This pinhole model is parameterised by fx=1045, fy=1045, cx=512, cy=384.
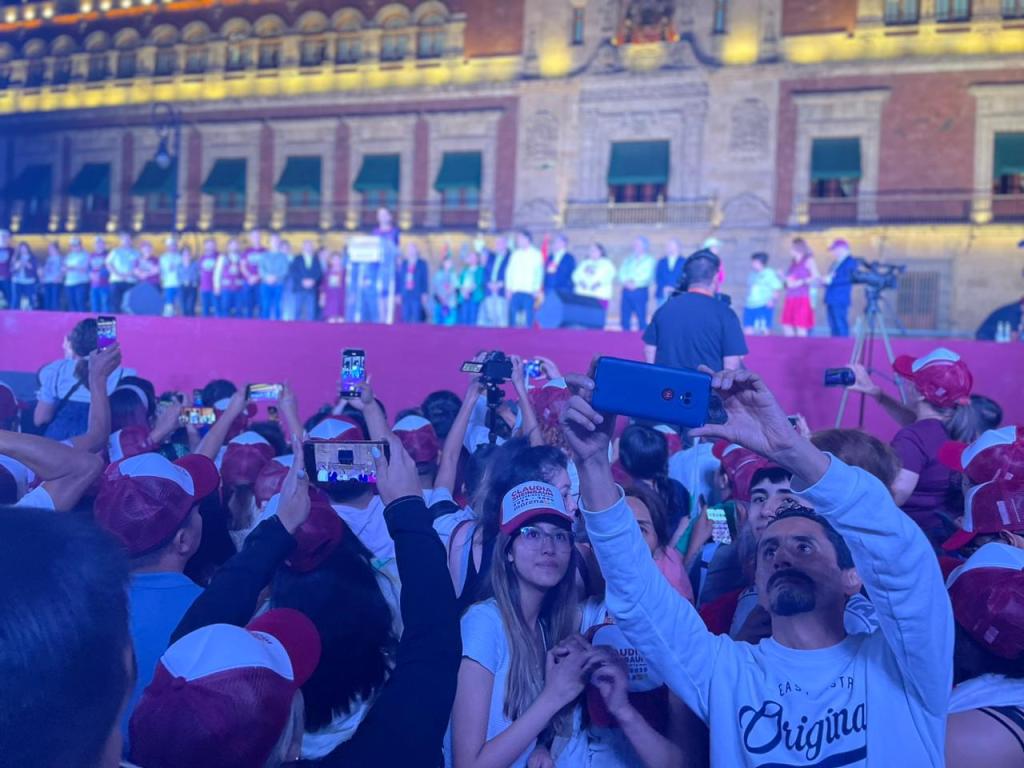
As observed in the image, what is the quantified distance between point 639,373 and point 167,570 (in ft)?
5.61

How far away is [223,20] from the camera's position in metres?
34.9

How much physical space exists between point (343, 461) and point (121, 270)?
2144 centimetres

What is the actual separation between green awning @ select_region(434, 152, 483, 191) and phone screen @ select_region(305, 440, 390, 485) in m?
29.2

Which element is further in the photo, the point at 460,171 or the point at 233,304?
the point at 460,171

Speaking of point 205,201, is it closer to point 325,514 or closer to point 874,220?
point 874,220

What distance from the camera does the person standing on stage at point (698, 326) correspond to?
7203 millimetres

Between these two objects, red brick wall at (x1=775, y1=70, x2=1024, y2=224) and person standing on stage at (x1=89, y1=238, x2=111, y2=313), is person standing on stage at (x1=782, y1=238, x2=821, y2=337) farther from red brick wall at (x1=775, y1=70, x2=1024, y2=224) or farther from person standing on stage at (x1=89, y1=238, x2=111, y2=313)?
person standing on stage at (x1=89, y1=238, x2=111, y2=313)

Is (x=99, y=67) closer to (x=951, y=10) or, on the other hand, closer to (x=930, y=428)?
(x=951, y=10)

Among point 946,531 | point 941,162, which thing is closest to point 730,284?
point 941,162

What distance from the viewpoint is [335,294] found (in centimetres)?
2198

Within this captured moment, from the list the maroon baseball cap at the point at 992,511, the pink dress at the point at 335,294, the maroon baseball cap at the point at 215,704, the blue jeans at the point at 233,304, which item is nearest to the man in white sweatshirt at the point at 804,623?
the maroon baseball cap at the point at 215,704

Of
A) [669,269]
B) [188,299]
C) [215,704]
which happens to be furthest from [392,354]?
[188,299]

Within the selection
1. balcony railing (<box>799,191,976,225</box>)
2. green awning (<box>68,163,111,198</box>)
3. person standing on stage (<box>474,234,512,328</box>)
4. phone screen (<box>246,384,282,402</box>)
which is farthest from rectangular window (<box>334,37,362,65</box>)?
phone screen (<box>246,384,282,402</box>)

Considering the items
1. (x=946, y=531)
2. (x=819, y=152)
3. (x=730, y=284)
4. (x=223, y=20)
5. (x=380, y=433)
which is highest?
(x=223, y=20)
